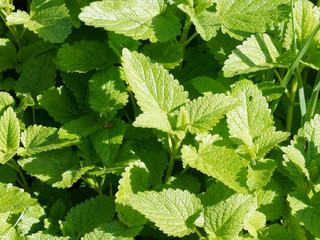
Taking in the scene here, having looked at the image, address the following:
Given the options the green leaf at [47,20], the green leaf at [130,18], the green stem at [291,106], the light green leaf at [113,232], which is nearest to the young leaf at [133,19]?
the green leaf at [130,18]

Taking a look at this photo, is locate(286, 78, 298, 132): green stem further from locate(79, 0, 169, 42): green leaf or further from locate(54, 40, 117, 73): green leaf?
locate(54, 40, 117, 73): green leaf

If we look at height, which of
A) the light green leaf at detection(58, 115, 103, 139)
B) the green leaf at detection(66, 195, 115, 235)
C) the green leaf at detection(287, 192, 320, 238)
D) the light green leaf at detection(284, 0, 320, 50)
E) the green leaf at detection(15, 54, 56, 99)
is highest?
the light green leaf at detection(284, 0, 320, 50)

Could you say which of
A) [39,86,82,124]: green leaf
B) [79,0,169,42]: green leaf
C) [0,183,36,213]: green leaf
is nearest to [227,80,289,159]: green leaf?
[79,0,169,42]: green leaf

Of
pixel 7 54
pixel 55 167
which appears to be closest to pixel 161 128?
pixel 55 167

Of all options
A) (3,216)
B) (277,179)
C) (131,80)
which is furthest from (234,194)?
(3,216)

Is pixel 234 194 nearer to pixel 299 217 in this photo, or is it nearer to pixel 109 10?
pixel 299 217

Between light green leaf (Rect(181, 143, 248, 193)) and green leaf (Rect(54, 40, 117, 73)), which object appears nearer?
light green leaf (Rect(181, 143, 248, 193))

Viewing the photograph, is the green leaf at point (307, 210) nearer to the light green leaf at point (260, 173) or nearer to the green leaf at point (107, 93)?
the light green leaf at point (260, 173)
